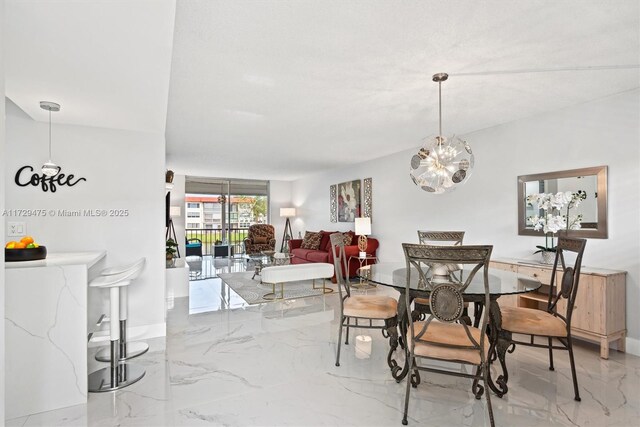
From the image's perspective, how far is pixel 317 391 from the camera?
229cm

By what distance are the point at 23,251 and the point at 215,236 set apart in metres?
8.17

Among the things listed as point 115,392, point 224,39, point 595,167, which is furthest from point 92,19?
point 595,167

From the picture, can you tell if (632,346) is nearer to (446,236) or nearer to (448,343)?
(446,236)

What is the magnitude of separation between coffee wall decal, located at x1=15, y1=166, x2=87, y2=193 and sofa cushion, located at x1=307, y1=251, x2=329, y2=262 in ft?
13.9

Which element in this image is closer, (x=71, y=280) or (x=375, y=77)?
(x=71, y=280)

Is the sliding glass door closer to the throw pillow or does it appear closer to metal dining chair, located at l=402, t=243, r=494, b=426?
the throw pillow

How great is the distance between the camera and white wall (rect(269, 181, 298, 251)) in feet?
34.1

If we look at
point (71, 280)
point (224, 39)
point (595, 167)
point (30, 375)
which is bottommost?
point (30, 375)

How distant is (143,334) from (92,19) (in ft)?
9.58

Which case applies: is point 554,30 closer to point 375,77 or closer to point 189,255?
point 375,77

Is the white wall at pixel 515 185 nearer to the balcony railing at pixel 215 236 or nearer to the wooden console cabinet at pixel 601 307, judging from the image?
the wooden console cabinet at pixel 601 307

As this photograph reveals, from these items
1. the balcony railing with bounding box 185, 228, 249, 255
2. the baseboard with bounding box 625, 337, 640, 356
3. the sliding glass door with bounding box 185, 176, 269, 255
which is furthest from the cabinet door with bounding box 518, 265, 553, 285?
the balcony railing with bounding box 185, 228, 249, 255

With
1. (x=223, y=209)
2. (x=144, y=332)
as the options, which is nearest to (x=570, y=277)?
(x=144, y=332)

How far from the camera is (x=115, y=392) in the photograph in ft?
7.48
